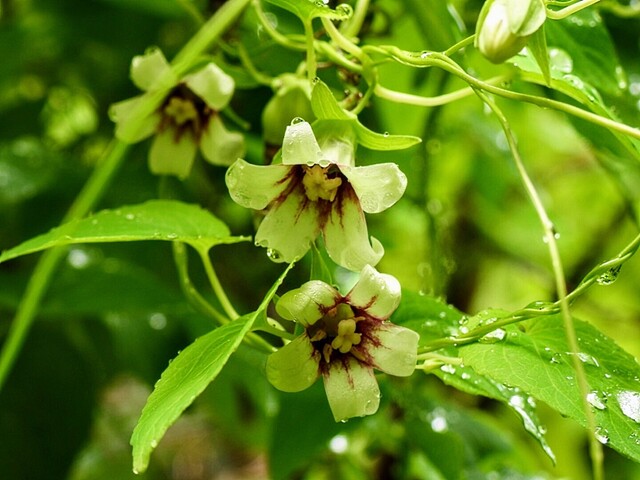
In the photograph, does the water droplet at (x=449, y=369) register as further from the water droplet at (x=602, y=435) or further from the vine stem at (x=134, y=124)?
the vine stem at (x=134, y=124)

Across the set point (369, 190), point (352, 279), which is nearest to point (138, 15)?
point (352, 279)

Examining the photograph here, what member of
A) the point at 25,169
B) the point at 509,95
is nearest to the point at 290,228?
the point at 509,95

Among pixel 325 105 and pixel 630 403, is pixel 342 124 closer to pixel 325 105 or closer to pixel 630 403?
pixel 325 105

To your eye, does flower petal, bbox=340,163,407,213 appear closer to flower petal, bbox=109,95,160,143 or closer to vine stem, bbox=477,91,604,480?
vine stem, bbox=477,91,604,480

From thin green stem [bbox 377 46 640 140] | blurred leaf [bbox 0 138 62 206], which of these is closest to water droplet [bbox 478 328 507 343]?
thin green stem [bbox 377 46 640 140]

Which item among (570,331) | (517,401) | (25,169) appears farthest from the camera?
(25,169)

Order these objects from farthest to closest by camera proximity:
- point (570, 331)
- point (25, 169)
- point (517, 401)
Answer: point (25, 169), point (517, 401), point (570, 331)

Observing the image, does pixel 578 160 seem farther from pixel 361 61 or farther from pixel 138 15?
pixel 361 61
